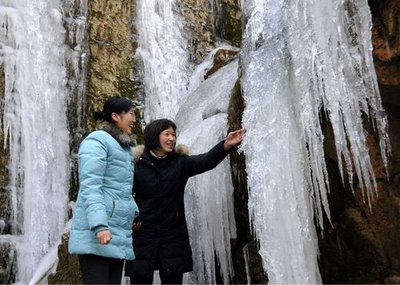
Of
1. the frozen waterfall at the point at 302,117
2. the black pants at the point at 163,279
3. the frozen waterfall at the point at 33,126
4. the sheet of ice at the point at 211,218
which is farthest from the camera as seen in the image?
the frozen waterfall at the point at 33,126

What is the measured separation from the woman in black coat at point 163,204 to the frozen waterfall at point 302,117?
337mm

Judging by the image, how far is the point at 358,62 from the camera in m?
3.42

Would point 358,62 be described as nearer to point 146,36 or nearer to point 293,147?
point 293,147

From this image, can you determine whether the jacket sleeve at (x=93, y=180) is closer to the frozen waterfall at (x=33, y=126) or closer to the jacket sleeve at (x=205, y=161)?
the jacket sleeve at (x=205, y=161)

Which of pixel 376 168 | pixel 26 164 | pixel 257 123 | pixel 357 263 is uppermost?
pixel 26 164

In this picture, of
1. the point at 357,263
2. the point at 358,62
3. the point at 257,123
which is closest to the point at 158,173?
the point at 257,123

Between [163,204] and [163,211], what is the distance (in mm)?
43

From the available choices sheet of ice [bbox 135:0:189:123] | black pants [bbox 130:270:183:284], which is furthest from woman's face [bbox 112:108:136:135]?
sheet of ice [bbox 135:0:189:123]

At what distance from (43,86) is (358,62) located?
5.59 metres

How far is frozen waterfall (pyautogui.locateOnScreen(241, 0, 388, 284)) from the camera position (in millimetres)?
3422

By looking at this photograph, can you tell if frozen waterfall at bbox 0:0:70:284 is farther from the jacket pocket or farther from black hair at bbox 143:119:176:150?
the jacket pocket

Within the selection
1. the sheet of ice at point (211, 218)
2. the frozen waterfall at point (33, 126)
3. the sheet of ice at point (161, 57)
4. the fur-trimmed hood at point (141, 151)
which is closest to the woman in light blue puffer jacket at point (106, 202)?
the fur-trimmed hood at point (141, 151)

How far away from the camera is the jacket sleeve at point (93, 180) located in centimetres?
273

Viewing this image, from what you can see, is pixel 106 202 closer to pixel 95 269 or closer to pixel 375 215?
pixel 95 269
